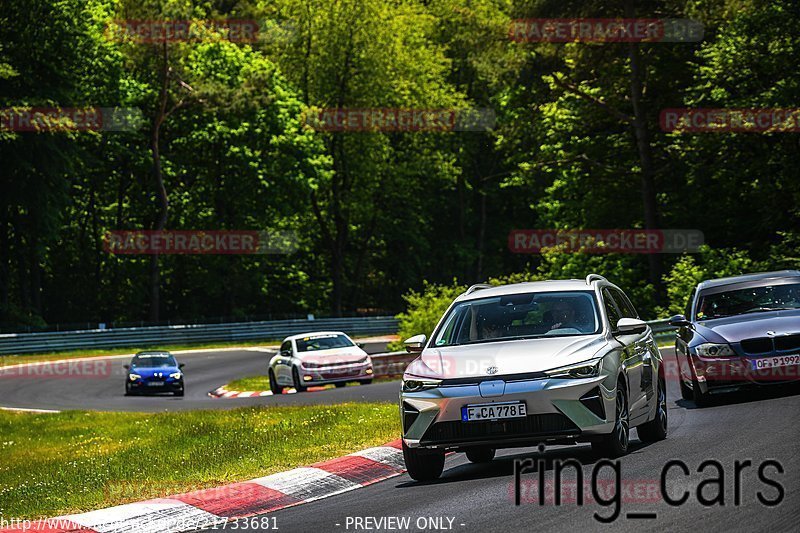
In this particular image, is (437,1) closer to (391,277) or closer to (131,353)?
(391,277)

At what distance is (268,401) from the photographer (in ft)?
89.9

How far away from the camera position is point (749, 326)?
16.1 metres

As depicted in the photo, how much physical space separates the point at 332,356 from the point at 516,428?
22155 mm

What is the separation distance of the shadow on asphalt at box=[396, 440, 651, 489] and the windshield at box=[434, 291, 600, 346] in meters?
1.20

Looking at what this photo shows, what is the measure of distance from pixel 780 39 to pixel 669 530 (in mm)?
35824

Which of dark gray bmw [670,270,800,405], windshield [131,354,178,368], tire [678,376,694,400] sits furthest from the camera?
windshield [131,354,178,368]

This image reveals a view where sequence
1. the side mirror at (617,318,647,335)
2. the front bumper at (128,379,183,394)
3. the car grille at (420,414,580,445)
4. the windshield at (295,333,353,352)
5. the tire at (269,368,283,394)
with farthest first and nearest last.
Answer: the front bumper at (128,379,183,394), the tire at (269,368,283,394), the windshield at (295,333,353,352), the side mirror at (617,318,647,335), the car grille at (420,414,580,445)

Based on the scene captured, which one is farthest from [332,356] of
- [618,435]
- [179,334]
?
[179,334]

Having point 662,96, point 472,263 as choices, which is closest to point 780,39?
point 662,96

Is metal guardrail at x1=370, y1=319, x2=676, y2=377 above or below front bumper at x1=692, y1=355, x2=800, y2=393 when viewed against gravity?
below

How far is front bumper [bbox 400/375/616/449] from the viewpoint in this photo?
10594mm

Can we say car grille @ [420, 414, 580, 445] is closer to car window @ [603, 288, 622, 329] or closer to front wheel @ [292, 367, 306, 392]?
car window @ [603, 288, 622, 329]

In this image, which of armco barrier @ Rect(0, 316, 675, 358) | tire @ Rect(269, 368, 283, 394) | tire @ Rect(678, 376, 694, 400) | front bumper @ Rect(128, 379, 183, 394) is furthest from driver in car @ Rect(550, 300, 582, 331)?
armco barrier @ Rect(0, 316, 675, 358)

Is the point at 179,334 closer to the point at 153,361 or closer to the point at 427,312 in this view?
the point at 153,361
